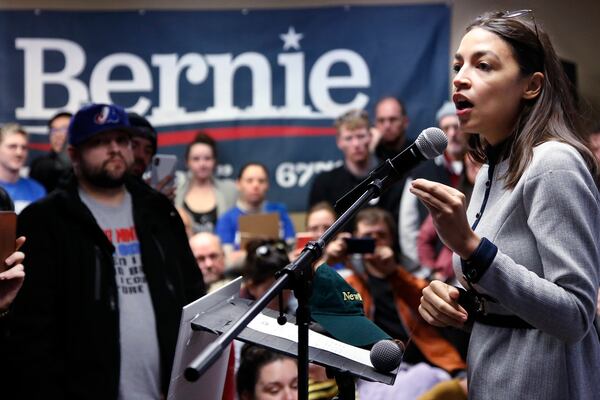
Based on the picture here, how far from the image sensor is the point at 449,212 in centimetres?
183

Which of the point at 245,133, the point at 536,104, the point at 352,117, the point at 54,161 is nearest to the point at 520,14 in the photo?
the point at 536,104

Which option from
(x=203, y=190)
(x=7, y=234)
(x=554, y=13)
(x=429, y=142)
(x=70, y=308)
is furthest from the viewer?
(x=554, y=13)

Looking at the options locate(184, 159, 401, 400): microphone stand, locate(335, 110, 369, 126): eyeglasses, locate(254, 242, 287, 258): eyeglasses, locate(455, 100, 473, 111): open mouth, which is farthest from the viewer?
locate(335, 110, 369, 126): eyeglasses

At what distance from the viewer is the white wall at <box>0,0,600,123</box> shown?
22.2 ft

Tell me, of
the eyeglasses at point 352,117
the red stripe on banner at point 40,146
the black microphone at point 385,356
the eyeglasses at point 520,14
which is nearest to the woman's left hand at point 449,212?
the black microphone at point 385,356

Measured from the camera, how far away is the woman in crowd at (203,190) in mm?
6094

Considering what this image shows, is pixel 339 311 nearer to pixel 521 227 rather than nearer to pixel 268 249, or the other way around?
pixel 521 227

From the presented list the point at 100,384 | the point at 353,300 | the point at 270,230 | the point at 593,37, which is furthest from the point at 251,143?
the point at 353,300

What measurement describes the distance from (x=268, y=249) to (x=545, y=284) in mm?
2650

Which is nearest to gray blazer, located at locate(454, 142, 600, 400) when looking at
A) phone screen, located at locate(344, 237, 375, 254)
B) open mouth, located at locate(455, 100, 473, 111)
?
open mouth, located at locate(455, 100, 473, 111)

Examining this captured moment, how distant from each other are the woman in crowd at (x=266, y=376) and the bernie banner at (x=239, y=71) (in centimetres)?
345

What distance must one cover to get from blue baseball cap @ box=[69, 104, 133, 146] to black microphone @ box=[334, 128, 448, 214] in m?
1.76

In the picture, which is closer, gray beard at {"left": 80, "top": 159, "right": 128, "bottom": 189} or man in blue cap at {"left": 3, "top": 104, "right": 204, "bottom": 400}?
man in blue cap at {"left": 3, "top": 104, "right": 204, "bottom": 400}

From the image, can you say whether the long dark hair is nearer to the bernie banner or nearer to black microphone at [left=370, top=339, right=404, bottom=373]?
black microphone at [left=370, top=339, right=404, bottom=373]
